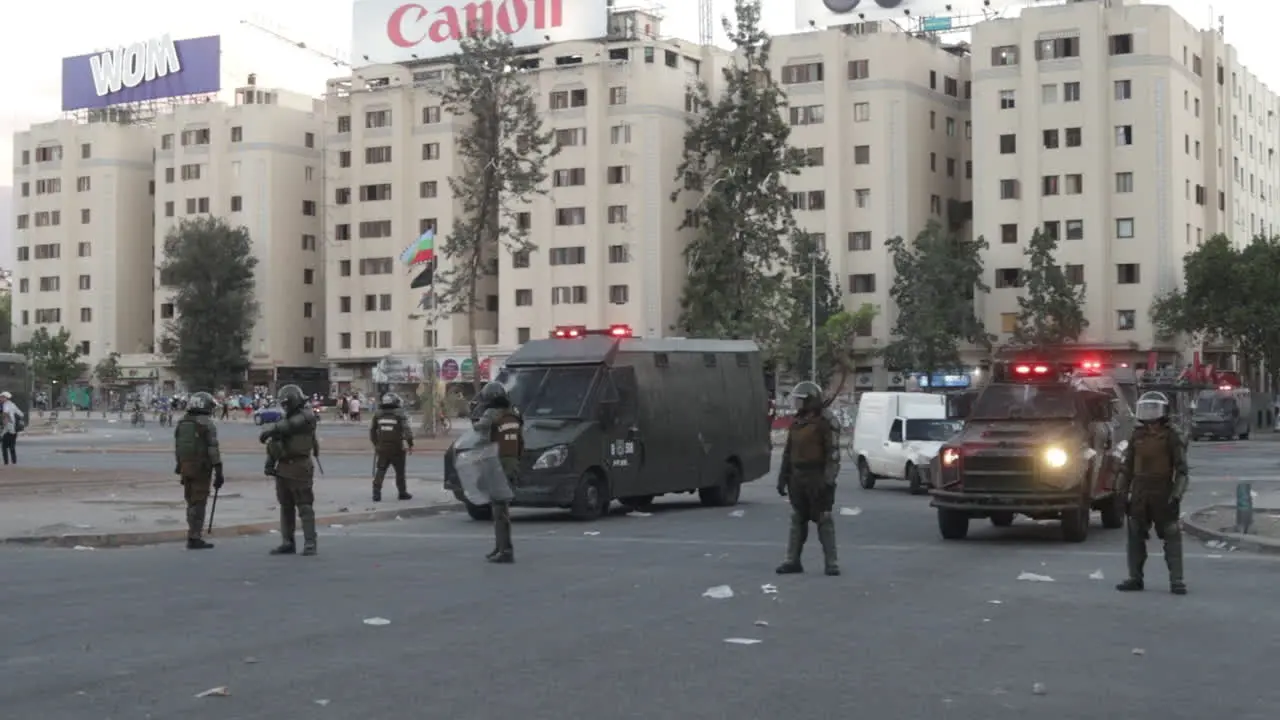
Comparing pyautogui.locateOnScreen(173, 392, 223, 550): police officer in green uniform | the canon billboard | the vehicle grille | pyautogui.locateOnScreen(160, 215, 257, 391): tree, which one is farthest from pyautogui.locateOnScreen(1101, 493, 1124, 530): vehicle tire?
pyautogui.locateOnScreen(160, 215, 257, 391): tree

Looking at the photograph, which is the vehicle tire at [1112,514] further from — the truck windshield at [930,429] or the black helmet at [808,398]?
the truck windshield at [930,429]

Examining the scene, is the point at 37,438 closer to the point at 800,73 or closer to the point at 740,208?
the point at 740,208

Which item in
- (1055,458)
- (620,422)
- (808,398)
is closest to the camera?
(808,398)

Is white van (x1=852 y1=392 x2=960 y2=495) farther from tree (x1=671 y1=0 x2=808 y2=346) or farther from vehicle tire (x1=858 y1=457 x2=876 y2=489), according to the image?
tree (x1=671 y1=0 x2=808 y2=346)

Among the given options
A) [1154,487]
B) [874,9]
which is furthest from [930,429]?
[874,9]

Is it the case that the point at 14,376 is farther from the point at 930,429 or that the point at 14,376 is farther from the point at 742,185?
the point at 930,429

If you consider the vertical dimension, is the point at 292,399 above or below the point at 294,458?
above

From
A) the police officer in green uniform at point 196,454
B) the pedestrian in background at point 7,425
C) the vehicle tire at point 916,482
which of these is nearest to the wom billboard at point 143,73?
the pedestrian in background at point 7,425

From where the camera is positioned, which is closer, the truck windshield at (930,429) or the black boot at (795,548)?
the black boot at (795,548)

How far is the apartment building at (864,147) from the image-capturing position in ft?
293

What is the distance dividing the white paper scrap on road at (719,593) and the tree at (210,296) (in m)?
96.1

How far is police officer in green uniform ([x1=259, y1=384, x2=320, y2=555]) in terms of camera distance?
680 inches

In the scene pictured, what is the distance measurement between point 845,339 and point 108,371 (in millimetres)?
56650

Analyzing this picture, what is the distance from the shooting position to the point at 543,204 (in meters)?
96.2
